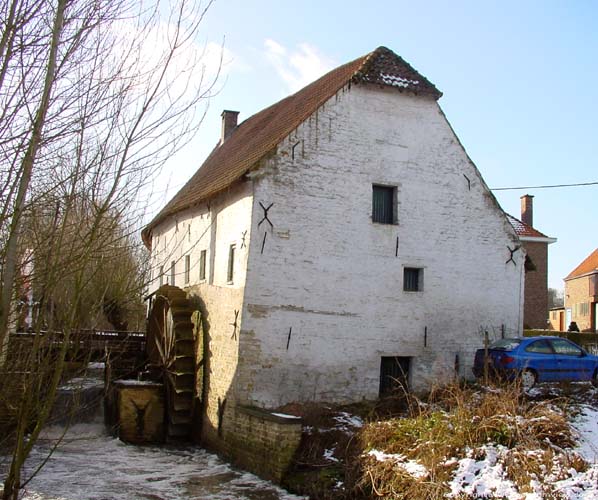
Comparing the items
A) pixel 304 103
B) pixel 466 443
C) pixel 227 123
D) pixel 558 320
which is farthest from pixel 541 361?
pixel 558 320

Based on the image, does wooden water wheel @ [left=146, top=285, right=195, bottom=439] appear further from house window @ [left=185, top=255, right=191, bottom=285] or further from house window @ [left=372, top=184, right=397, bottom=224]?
house window @ [left=372, top=184, right=397, bottom=224]

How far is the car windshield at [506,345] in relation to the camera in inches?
552

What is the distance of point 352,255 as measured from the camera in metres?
14.5

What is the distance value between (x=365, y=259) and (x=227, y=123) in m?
10.6

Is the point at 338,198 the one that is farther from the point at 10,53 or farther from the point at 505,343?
the point at 10,53

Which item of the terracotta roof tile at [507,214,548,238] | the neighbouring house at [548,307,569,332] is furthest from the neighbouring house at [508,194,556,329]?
the neighbouring house at [548,307,569,332]

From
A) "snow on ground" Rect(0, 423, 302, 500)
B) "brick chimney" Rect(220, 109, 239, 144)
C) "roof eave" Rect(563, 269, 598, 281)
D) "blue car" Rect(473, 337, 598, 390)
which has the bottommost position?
"snow on ground" Rect(0, 423, 302, 500)

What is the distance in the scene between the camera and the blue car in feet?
45.1

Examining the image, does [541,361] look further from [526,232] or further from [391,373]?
[526,232]

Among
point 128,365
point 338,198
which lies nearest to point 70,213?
point 338,198

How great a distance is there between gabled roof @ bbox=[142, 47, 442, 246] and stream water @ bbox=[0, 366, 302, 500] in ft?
17.5

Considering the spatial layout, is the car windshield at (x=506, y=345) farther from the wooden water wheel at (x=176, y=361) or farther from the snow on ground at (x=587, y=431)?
the wooden water wheel at (x=176, y=361)

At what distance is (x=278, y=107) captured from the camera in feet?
64.4

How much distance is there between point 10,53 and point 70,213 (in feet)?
4.76
